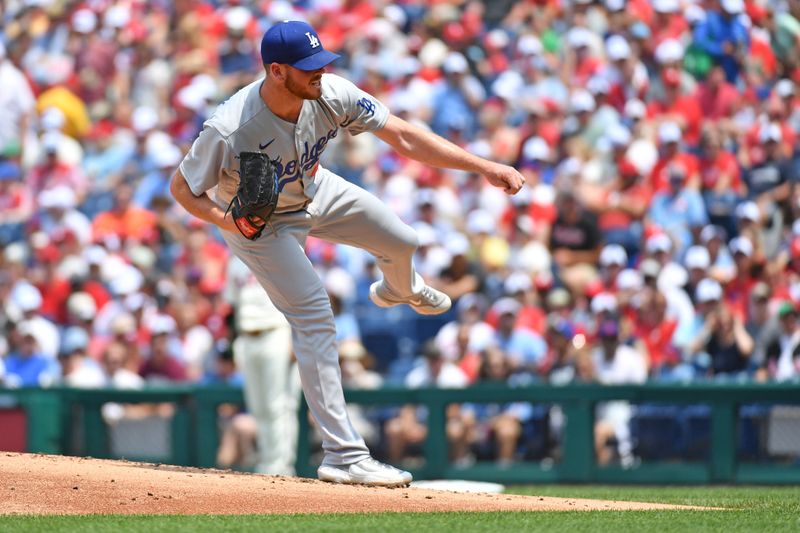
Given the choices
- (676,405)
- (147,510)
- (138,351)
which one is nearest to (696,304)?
(676,405)

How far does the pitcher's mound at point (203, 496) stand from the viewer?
6184 mm

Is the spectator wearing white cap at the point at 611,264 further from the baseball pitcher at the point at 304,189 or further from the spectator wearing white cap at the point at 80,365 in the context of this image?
the baseball pitcher at the point at 304,189

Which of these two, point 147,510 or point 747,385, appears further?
point 747,385

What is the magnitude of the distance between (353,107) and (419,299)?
1.21 meters

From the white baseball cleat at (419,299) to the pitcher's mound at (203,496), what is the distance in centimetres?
103

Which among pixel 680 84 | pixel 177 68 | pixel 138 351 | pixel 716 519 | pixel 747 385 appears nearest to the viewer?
pixel 716 519

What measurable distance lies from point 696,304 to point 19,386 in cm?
527

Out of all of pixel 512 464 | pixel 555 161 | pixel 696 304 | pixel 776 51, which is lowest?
pixel 512 464

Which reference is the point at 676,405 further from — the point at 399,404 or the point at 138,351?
the point at 138,351

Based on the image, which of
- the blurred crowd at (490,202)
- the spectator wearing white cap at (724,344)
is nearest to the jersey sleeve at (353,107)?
the blurred crowd at (490,202)

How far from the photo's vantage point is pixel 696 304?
11148 mm

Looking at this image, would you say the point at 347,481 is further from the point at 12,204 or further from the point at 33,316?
→ the point at 12,204

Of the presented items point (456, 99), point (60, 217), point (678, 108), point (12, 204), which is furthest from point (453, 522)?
point (12, 204)

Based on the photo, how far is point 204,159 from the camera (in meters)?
6.36
